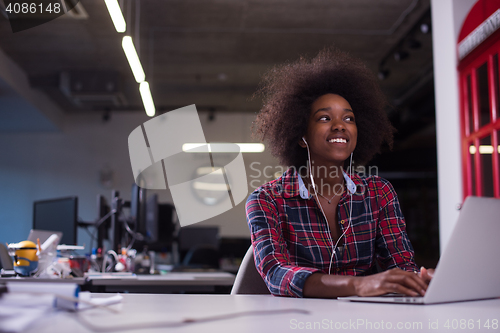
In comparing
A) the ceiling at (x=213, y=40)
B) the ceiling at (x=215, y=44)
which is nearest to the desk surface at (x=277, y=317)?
the ceiling at (x=213, y=40)

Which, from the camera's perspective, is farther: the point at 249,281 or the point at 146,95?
the point at 146,95

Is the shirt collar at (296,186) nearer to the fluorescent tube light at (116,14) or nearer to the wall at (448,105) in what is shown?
the wall at (448,105)

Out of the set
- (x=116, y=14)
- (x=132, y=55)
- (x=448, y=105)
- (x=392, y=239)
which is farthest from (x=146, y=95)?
(x=392, y=239)

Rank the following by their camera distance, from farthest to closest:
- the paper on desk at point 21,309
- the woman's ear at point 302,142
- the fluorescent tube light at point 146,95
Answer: the fluorescent tube light at point 146,95, the woman's ear at point 302,142, the paper on desk at point 21,309

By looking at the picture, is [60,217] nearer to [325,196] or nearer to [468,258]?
[325,196]

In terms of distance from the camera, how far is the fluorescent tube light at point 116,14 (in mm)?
3035

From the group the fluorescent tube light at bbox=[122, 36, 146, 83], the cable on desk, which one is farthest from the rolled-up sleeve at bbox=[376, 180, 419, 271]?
the fluorescent tube light at bbox=[122, 36, 146, 83]

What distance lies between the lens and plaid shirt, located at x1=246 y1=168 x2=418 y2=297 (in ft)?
4.65

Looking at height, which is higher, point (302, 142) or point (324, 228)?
point (302, 142)

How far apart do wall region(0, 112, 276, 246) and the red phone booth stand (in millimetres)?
4418

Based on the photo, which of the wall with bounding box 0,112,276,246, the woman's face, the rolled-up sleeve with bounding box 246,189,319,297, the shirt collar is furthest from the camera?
the wall with bounding box 0,112,276,246

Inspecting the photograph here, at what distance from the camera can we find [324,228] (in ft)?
4.91

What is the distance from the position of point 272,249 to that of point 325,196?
0.42 metres

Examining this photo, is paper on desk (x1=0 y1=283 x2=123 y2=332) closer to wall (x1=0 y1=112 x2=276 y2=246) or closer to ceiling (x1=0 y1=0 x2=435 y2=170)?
ceiling (x1=0 y1=0 x2=435 y2=170)
